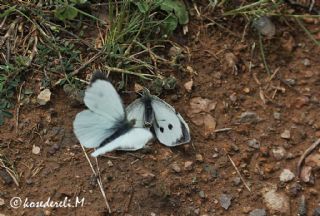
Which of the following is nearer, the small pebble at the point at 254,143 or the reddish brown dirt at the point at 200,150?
the reddish brown dirt at the point at 200,150

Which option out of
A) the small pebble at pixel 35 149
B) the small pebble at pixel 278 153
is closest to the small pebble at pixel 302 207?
the small pebble at pixel 278 153

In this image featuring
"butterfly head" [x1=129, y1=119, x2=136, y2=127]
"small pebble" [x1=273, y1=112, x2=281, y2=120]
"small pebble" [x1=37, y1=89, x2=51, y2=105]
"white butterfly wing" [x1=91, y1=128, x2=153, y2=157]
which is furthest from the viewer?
"small pebble" [x1=273, y1=112, x2=281, y2=120]

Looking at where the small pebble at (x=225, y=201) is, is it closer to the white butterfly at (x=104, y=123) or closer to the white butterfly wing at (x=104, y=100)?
the white butterfly at (x=104, y=123)

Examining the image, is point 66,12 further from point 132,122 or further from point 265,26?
point 265,26

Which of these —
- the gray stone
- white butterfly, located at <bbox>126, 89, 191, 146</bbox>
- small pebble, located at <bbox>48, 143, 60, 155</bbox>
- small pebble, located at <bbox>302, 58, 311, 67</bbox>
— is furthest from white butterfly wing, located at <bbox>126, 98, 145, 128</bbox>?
small pebble, located at <bbox>302, 58, 311, 67</bbox>

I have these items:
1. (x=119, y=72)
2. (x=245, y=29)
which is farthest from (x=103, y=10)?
(x=245, y=29)

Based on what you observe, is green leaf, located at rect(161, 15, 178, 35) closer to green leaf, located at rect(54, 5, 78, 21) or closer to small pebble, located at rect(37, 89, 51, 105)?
green leaf, located at rect(54, 5, 78, 21)
